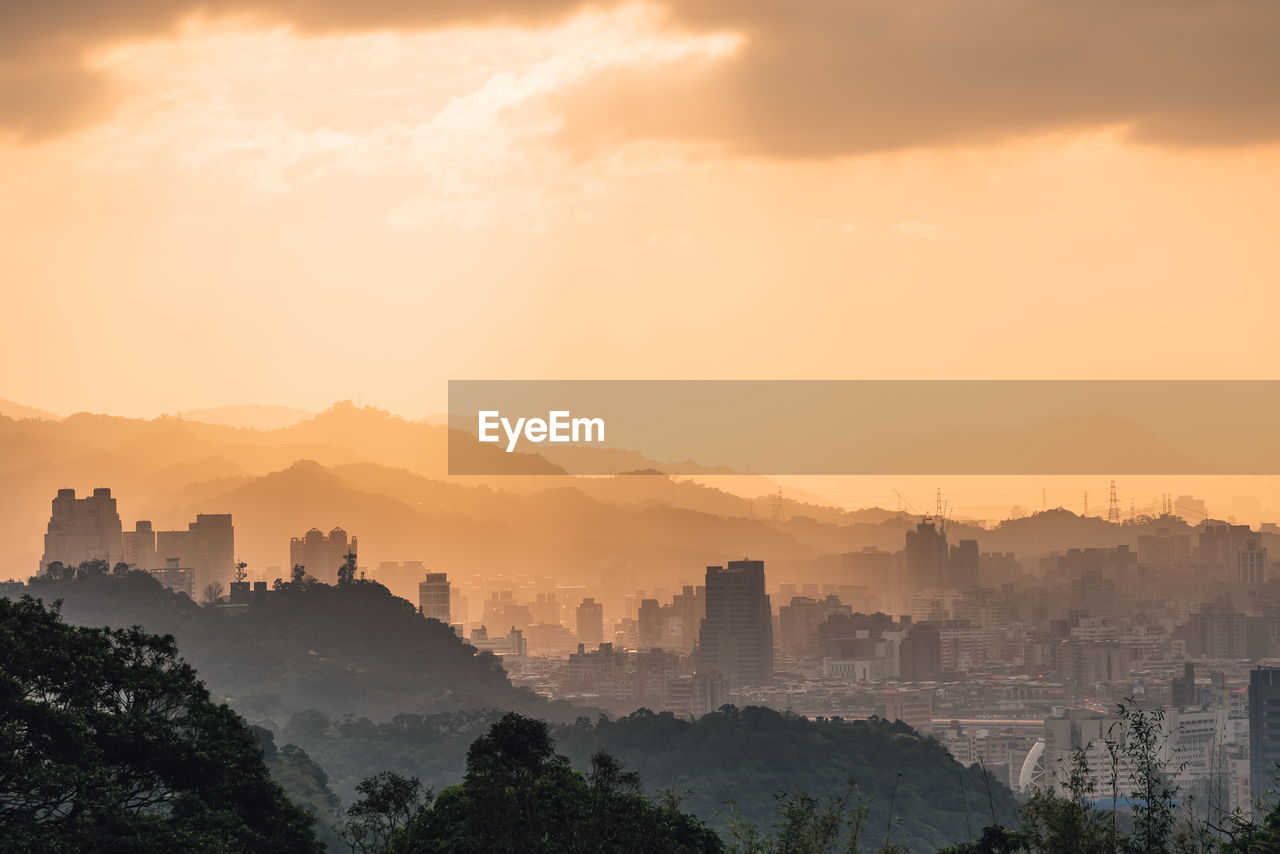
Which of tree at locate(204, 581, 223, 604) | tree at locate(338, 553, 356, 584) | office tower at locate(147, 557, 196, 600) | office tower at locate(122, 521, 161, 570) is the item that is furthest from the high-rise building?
tree at locate(338, 553, 356, 584)

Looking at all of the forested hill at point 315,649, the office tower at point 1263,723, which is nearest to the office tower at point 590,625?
the forested hill at point 315,649

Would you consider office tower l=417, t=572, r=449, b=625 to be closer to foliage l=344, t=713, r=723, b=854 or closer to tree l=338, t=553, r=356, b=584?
tree l=338, t=553, r=356, b=584

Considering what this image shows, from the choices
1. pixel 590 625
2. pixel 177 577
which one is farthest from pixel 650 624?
pixel 177 577

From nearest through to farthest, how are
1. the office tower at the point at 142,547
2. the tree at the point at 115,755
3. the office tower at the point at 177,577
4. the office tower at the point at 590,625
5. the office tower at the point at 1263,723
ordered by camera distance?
the tree at the point at 115,755
the office tower at the point at 1263,723
the office tower at the point at 177,577
the office tower at the point at 142,547
the office tower at the point at 590,625

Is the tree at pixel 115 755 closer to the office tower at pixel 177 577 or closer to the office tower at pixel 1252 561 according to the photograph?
the office tower at pixel 177 577

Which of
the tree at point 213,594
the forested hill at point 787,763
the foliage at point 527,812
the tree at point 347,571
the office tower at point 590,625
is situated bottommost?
the forested hill at point 787,763
